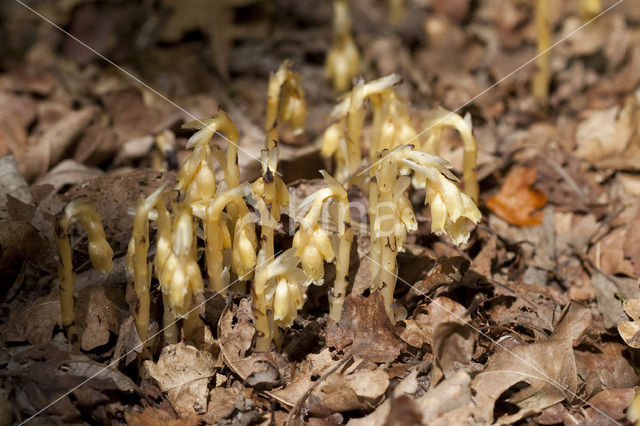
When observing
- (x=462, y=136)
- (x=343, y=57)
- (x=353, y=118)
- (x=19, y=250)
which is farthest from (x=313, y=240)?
(x=343, y=57)

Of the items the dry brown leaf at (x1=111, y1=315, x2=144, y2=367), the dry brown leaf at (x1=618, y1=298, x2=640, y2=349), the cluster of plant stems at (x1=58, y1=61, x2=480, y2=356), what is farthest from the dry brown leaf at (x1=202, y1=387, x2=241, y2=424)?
the dry brown leaf at (x1=618, y1=298, x2=640, y2=349)

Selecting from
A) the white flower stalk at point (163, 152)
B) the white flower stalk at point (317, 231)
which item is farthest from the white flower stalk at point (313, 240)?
the white flower stalk at point (163, 152)

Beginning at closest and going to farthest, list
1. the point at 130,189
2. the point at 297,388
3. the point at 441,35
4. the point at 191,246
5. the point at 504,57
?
the point at 191,246
the point at 297,388
the point at 130,189
the point at 504,57
the point at 441,35

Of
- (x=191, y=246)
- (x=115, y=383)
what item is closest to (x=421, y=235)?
(x=191, y=246)

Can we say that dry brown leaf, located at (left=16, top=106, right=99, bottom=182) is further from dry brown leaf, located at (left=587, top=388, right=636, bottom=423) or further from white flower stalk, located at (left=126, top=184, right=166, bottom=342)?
dry brown leaf, located at (left=587, top=388, right=636, bottom=423)

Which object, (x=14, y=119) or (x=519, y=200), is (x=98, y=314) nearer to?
(x=14, y=119)

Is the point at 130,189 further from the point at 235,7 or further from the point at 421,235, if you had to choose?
the point at 235,7

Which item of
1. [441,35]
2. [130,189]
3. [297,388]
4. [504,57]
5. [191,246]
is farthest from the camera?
[441,35]
